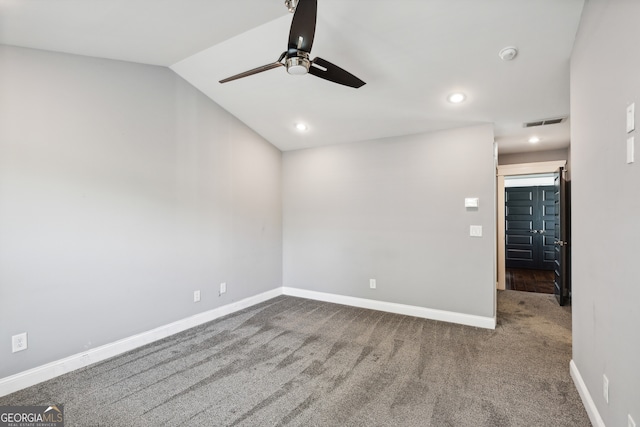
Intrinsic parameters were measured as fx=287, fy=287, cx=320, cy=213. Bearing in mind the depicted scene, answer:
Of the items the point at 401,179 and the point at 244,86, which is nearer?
the point at 244,86

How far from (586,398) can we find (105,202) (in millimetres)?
3932

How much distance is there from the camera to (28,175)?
2160 millimetres

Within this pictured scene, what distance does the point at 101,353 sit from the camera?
8.29ft

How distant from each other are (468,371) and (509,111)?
101 inches

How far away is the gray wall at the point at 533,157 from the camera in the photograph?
181 inches

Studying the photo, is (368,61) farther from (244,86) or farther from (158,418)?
(158,418)

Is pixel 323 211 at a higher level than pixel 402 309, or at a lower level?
higher

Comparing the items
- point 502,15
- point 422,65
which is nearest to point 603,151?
point 502,15

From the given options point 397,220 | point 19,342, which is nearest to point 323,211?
point 397,220

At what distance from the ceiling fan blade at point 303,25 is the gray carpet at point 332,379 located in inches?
89.1

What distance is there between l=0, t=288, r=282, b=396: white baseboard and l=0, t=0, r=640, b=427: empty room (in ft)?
0.07

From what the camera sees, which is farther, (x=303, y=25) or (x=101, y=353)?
(x=101, y=353)

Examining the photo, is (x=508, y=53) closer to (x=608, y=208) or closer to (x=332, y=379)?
(x=608, y=208)

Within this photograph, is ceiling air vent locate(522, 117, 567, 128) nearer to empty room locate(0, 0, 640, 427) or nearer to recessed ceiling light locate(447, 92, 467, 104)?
empty room locate(0, 0, 640, 427)
